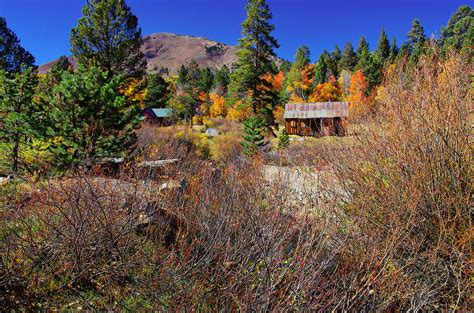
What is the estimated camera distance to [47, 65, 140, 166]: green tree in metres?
7.97

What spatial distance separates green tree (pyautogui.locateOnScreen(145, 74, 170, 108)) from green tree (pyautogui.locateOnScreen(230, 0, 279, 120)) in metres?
25.0

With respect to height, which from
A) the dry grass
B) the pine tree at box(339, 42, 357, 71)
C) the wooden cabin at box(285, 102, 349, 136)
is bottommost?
the dry grass

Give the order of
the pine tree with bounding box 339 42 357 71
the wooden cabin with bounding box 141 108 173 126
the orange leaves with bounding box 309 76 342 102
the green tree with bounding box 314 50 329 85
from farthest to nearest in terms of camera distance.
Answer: the pine tree with bounding box 339 42 357 71 → the green tree with bounding box 314 50 329 85 → the orange leaves with bounding box 309 76 342 102 → the wooden cabin with bounding box 141 108 173 126

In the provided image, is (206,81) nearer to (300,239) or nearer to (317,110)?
(317,110)

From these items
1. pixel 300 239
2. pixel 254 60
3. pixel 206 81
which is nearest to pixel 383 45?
pixel 206 81

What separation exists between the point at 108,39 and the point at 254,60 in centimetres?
1173

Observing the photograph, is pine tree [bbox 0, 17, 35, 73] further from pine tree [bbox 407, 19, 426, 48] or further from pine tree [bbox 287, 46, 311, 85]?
pine tree [bbox 407, 19, 426, 48]

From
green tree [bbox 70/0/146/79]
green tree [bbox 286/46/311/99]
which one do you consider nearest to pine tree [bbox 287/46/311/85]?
green tree [bbox 286/46/311/99]

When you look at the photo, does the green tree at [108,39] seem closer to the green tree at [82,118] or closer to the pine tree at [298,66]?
the green tree at [82,118]

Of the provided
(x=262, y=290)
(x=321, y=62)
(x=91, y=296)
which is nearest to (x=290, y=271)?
(x=262, y=290)

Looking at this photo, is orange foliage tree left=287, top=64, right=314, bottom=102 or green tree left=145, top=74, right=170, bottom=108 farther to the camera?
green tree left=145, top=74, right=170, bottom=108

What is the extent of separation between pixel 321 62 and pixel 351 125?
44.4 m

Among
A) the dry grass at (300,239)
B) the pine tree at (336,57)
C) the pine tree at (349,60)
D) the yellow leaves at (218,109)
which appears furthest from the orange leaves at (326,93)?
the dry grass at (300,239)

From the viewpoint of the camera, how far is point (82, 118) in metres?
8.29
